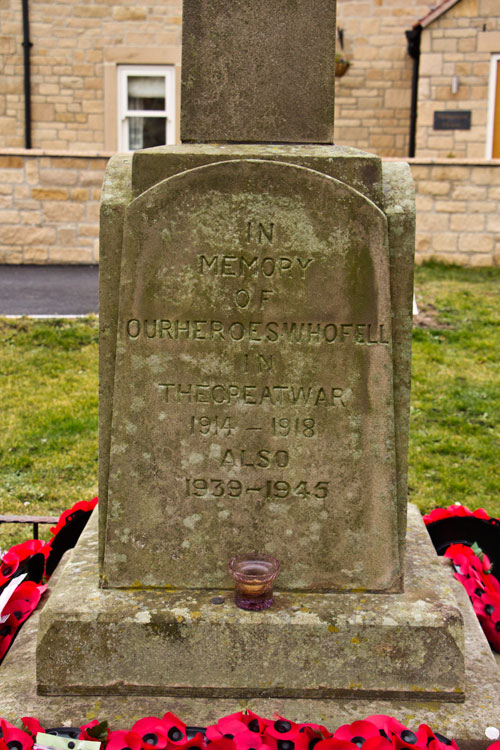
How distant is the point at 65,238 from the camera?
1064cm

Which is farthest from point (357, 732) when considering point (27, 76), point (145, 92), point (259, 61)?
Result: point (27, 76)

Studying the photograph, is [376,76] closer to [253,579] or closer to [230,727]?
[253,579]

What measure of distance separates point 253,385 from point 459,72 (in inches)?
450

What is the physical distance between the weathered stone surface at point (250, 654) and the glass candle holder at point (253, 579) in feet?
0.15

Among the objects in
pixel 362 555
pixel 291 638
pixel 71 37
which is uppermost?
pixel 71 37

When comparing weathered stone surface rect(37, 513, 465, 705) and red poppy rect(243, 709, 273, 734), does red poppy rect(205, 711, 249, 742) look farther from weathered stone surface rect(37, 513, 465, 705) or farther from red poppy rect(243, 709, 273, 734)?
weathered stone surface rect(37, 513, 465, 705)

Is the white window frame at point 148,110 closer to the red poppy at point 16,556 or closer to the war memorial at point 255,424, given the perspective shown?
the red poppy at point 16,556

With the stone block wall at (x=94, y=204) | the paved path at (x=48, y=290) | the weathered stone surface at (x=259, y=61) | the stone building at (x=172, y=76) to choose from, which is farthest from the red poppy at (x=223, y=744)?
the stone building at (x=172, y=76)

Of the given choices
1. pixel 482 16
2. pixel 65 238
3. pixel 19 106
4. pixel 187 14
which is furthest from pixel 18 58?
pixel 187 14

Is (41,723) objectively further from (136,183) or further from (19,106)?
(19,106)

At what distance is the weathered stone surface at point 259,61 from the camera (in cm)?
255

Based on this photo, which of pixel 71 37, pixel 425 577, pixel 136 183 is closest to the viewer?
pixel 136 183

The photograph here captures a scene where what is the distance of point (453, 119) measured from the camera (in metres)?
12.6

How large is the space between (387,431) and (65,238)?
8.87m
